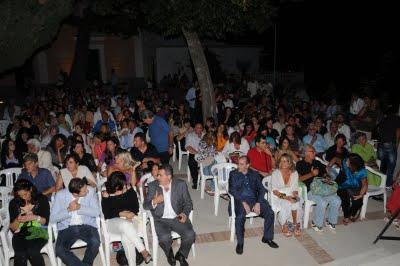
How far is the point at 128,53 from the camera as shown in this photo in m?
27.1

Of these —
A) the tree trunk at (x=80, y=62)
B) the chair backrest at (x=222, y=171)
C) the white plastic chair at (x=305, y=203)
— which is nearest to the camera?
the white plastic chair at (x=305, y=203)

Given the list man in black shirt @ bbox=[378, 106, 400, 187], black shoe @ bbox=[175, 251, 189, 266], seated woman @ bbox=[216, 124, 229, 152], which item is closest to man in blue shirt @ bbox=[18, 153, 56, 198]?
black shoe @ bbox=[175, 251, 189, 266]

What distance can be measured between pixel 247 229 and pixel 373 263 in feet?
8.47

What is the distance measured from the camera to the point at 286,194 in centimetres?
626

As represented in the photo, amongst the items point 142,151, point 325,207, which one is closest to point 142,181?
point 142,151

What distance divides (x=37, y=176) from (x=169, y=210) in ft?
7.52

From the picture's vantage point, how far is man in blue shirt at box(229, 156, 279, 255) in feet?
19.1

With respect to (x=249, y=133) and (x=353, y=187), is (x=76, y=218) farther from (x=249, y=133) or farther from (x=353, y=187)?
(x=249, y=133)

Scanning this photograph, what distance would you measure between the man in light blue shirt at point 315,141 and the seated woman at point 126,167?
3962mm

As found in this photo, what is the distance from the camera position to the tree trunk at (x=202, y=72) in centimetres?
1107

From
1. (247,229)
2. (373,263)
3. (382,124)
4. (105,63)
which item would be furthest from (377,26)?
(105,63)

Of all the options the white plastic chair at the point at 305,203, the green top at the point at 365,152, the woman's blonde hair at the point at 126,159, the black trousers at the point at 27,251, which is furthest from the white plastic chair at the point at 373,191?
the black trousers at the point at 27,251

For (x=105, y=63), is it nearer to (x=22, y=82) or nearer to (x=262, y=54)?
(x=22, y=82)

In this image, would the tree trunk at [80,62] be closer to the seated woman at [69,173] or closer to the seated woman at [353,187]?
the seated woman at [69,173]
